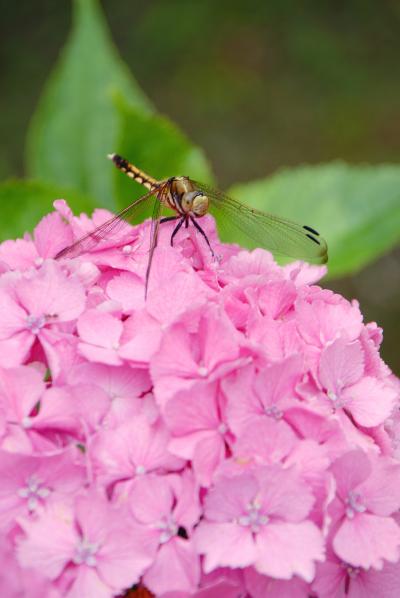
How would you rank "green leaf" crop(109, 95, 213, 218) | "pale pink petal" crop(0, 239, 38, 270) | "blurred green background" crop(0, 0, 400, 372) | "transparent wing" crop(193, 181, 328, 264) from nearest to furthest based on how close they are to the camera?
1. "pale pink petal" crop(0, 239, 38, 270)
2. "transparent wing" crop(193, 181, 328, 264)
3. "green leaf" crop(109, 95, 213, 218)
4. "blurred green background" crop(0, 0, 400, 372)

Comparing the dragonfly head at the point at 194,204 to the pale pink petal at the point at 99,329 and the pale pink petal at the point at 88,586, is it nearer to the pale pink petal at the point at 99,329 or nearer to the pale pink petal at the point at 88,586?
the pale pink petal at the point at 99,329

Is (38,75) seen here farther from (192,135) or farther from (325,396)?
(325,396)

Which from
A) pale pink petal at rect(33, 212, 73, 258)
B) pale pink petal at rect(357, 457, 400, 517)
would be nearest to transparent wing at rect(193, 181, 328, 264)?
pale pink petal at rect(33, 212, 73, 258)

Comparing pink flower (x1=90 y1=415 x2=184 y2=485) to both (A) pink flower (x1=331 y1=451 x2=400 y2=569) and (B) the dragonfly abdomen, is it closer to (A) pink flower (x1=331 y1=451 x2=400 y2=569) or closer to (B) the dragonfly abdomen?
(A) pink flower (x1=331 y1=451 x2=400 y2=569)

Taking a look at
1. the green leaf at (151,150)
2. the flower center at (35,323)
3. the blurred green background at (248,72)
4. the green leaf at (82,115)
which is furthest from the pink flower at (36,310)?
the blurred green background at (248,72)

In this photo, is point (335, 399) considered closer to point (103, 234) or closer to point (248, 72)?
point (103, 234)

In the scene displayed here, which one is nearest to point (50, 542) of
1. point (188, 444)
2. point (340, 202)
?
point (188, 444)
